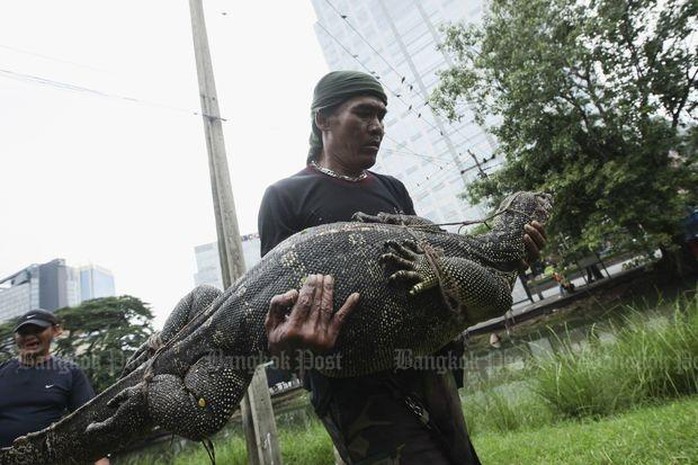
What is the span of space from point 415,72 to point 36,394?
6379 cm

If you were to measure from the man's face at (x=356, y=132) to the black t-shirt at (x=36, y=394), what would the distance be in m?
4.19

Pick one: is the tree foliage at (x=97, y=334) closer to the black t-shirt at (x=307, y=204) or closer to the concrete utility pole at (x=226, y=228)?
the concrete utility pole at (x=226, y=228)

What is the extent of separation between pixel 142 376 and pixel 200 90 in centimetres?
690

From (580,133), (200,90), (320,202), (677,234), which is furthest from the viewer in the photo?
(580,133)

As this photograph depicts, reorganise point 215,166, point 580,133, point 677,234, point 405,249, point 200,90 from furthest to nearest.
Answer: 1. point 580,133
2. point 677,234
3. point 200,90
4. point 215,166
5. point 405,249

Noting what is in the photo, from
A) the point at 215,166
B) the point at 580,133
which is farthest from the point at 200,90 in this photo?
the point at 580,133

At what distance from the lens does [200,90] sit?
301 inches

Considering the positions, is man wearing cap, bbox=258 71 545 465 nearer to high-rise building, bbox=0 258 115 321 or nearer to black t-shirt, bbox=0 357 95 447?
black t-shirt, bbox=0 357 95 447

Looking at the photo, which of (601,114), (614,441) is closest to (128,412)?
(614,441)

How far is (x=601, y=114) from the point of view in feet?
49.3

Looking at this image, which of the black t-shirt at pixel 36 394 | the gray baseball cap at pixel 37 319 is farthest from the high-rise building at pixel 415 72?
the black t-shirt at pixel 36 394

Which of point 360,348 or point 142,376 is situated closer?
point 360,348

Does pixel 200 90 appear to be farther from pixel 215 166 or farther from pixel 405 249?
pixel 405 249

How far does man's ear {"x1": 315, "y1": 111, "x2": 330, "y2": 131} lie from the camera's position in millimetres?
→ 2521
